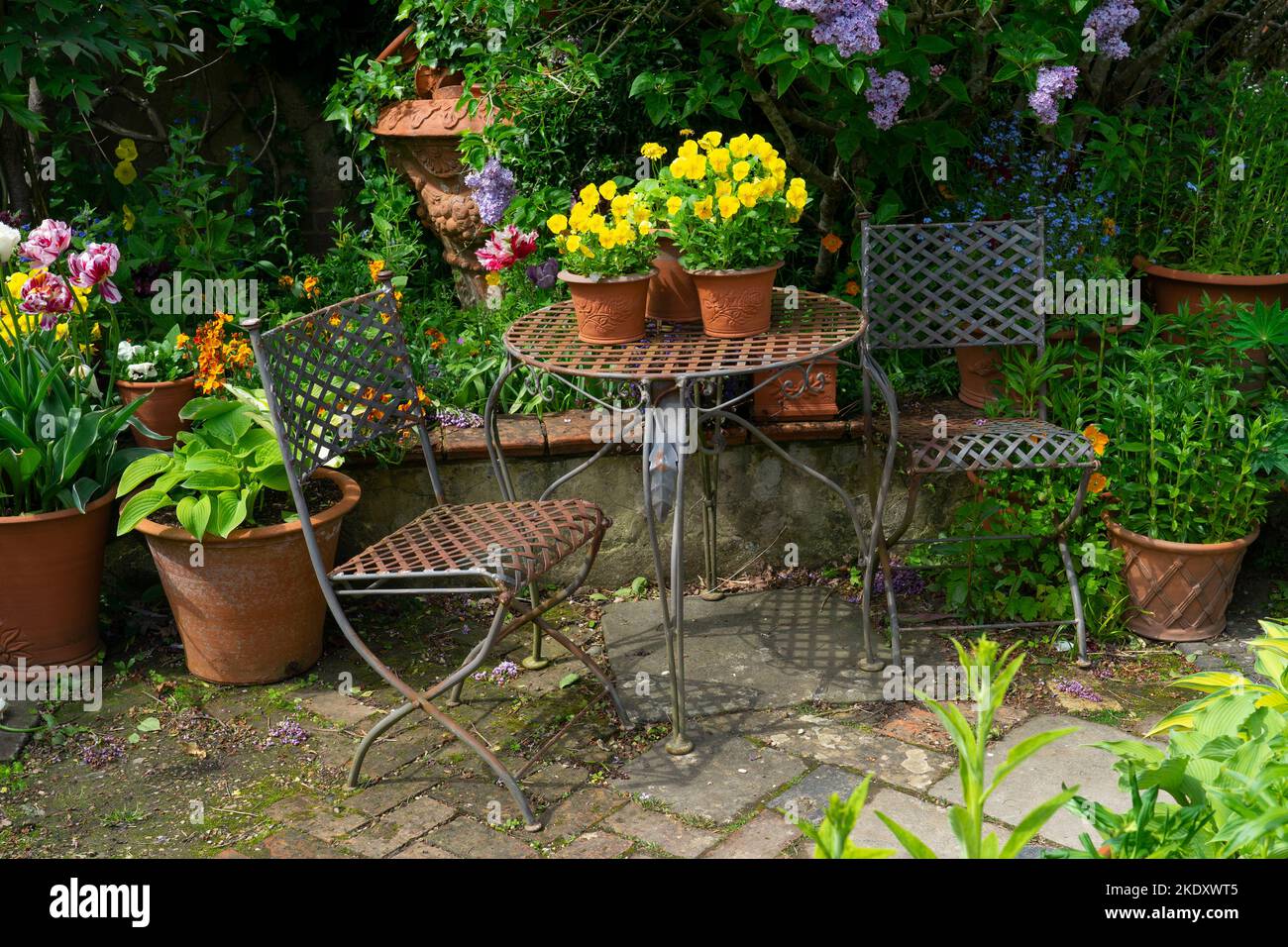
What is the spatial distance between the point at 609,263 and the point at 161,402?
1.67 meters

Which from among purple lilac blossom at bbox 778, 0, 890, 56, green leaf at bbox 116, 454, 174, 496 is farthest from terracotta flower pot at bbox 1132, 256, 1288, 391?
green leaf at bbox 116, 454, 174, 496

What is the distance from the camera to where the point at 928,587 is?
161 inches

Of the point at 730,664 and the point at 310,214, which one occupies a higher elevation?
the point at 310,214

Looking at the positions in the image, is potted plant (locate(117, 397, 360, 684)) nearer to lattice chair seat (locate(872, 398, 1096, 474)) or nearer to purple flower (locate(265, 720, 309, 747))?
purple flower (locate(265, 720, 309, 747))

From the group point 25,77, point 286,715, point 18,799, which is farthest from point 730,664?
point 25,77

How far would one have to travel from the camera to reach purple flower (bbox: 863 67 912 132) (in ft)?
12.9

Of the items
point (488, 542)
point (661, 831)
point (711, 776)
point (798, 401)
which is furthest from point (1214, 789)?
point (798, 401)

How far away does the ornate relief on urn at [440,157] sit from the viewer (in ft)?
16.2

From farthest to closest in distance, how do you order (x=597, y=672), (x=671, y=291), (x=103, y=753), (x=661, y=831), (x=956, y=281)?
1. (x=956, y=281)
2. (x=671, y=291)
3. (x=597, y=672)
4. (x=103, y=753)
5. (x=661, y=831)

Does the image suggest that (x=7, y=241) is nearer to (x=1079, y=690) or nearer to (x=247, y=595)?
(x=247, y=595)

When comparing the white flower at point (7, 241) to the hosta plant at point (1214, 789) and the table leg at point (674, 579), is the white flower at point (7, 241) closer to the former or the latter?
the table leg at point (674, 579)

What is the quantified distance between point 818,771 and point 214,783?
5.06 ft

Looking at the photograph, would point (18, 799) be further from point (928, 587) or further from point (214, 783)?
point (928, 587)

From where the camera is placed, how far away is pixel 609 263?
3.38 metres
